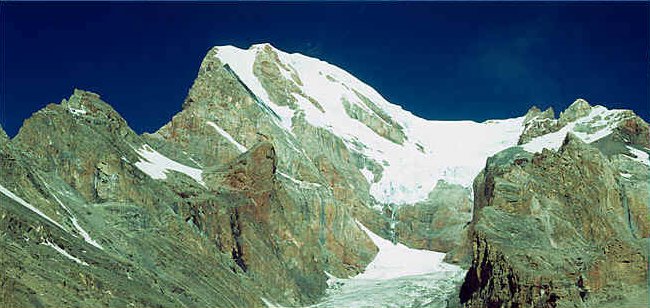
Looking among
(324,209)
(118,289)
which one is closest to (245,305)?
(118,289)

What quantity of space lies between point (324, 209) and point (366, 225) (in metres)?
27.3

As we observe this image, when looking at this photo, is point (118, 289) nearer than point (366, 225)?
Yes

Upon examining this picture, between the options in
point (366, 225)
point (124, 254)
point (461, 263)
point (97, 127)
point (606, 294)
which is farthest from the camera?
point (366, 225)

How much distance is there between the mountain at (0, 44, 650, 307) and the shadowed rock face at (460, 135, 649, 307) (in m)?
0.20

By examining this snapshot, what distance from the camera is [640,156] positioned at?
134 meters

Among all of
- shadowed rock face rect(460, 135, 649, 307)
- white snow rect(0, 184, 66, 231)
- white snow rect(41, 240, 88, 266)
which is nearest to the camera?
shadowed rock face rect(460, 135, 649, 307)

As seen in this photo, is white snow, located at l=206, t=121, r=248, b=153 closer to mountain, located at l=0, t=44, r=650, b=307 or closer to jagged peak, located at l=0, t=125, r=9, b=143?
mountain, located at l=0, t=44, r=650, b=307

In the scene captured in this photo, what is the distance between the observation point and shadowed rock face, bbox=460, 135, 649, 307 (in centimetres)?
6712

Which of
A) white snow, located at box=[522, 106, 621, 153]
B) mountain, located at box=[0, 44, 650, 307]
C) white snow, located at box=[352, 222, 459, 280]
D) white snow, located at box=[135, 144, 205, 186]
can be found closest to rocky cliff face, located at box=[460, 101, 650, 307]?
Result: mountain, located at box=[0, 44, 650, 307]

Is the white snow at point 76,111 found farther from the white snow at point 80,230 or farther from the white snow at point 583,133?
the white snow at point 583,133

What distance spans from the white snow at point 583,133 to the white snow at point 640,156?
35.8 feet

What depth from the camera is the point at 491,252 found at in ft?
276

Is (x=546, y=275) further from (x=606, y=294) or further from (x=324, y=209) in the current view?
(x=324, y=209)

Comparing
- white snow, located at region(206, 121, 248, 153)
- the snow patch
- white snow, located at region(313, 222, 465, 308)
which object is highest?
white snow, located at region(206, 121, 248, 153)
